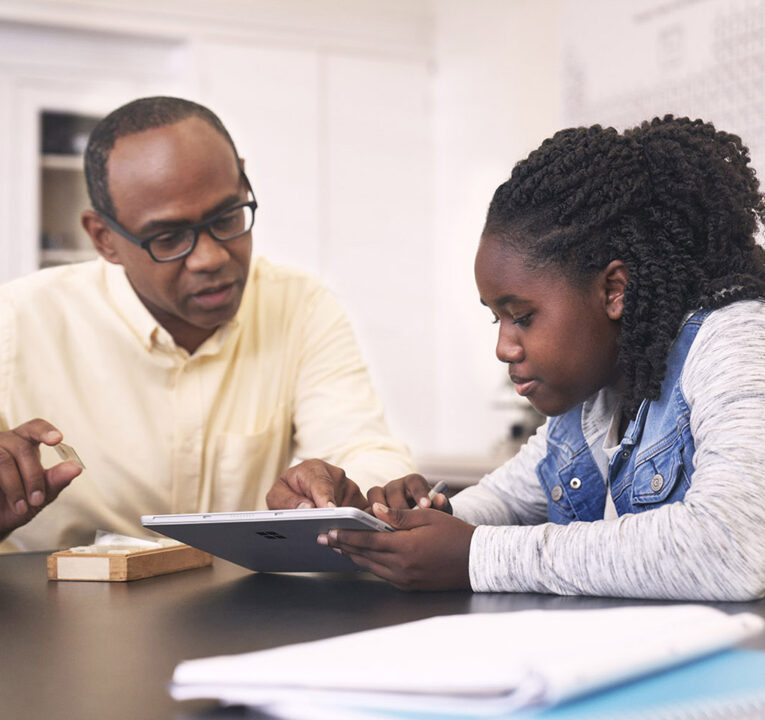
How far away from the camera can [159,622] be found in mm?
848

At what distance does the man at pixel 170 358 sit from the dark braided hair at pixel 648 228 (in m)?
0.57

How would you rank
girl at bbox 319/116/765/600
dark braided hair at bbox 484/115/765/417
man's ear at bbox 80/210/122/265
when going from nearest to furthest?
1. girl at bbox 319/116/765/600
2. dark braided hair at bbox 484/115/765/417
3. man's ear at bbox 80/210/122/265

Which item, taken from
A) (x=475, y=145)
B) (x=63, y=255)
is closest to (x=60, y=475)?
(x=63, y=255)

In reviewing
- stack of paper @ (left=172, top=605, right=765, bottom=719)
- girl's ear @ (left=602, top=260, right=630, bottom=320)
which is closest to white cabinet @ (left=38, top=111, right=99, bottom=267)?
girl's ear @ (left=602, top=260, right=630, bottom=320)

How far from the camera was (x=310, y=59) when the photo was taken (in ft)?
14.8

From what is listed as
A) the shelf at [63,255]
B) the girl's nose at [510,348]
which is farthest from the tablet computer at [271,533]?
the shelf at [63,255]

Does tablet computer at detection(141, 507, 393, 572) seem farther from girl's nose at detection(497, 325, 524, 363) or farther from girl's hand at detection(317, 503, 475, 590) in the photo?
girl's nose at detection(497, 325, 524, 363)

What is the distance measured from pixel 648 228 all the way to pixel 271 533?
0.51m

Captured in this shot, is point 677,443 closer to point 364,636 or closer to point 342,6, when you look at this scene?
point 364,636

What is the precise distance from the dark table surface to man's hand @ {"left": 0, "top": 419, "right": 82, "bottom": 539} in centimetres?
9

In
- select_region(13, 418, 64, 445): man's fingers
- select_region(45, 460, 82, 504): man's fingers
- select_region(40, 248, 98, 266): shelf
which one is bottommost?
select_region(45, 460, 82, 504): man's fingers

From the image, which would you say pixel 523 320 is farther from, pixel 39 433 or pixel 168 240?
pixel 168 240

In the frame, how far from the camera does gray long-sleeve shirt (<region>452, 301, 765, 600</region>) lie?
0.79m

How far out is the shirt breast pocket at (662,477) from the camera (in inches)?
38.6
